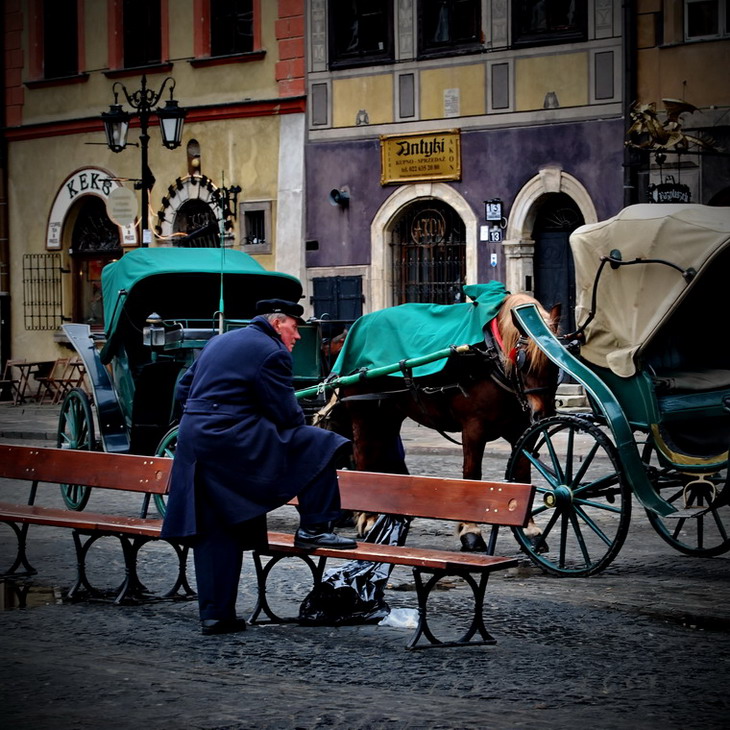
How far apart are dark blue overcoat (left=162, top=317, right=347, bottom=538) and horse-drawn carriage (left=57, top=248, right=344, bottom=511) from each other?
14.8 ft

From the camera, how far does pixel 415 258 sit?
24.9 meters

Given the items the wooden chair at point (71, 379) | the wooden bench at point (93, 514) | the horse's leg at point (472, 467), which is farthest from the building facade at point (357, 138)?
the wooden bench at point (93, 514)

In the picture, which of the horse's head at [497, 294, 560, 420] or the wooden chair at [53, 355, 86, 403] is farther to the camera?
the wooden chair at [53, 355, 86, 403]

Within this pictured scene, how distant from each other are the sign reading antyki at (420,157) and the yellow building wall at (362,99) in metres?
0.45

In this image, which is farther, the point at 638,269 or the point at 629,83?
the point at 629,83

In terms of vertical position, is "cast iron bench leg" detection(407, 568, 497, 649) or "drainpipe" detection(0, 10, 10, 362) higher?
"drainpipe" detection(0, 10, 10, 362)

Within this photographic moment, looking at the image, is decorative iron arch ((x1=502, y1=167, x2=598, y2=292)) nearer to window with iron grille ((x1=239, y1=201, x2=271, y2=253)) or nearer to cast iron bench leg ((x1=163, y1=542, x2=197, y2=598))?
window with iron grille ((x1=239, y1=201, x2=271, y2=253))

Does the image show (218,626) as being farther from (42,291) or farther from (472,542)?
(42,291)

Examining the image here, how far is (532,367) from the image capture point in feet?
33.8

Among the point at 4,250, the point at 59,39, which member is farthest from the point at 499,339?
the point at 4,250

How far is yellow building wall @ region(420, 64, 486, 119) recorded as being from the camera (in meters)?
23.6

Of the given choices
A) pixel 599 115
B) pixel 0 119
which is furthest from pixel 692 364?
pixel 0 119

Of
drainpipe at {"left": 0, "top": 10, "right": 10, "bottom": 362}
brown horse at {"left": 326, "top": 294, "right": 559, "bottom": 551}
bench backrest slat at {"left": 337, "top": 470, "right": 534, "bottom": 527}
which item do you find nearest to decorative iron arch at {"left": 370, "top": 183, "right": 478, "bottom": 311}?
drainpipe at {"left": 0, "top": 10, "right": 10, "bottom": 362}

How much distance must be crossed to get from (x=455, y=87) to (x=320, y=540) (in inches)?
667
